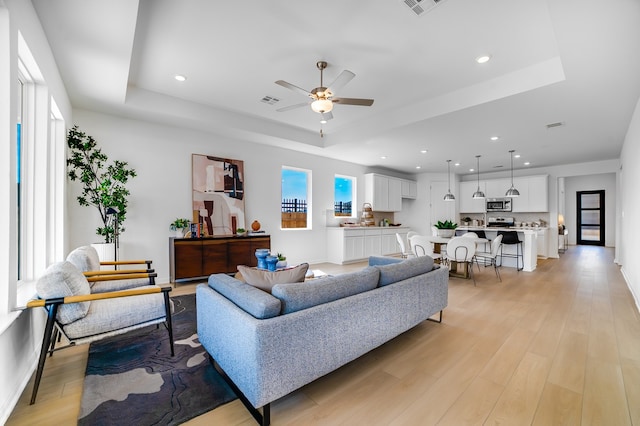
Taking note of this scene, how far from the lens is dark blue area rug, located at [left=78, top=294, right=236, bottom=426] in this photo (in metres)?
1.68

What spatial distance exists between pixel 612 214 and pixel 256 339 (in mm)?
14594

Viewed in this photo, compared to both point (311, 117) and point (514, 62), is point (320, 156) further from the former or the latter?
point (514, 62)

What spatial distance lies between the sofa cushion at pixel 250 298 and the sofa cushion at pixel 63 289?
0.91 meters

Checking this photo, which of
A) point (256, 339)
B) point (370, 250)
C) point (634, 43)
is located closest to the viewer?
point (256, 339)

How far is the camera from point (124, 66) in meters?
3.00

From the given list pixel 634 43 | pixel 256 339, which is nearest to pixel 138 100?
pixel 256 339

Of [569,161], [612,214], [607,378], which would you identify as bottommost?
[607,378]

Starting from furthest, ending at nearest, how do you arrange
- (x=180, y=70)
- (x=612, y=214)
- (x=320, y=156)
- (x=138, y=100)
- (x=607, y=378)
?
1. (x=612, y=214)
2. (x=320, y=156)
3. (x=138, y=100)
4. (x=180, y=70)
5. (x=607, y=378)

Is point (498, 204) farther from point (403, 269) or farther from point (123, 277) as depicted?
point (123, 277)

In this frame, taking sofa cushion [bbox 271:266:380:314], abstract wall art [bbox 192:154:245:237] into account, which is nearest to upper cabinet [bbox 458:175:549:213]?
abstract wall art [bbox 192:154:245:237]

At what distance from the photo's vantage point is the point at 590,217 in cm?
1141

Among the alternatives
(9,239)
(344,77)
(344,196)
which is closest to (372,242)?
(344,196)

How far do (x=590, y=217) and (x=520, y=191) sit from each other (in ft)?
18.8

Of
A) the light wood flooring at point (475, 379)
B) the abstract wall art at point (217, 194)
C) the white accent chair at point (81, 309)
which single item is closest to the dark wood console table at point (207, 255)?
the abstract wall art at point (217, 194)
